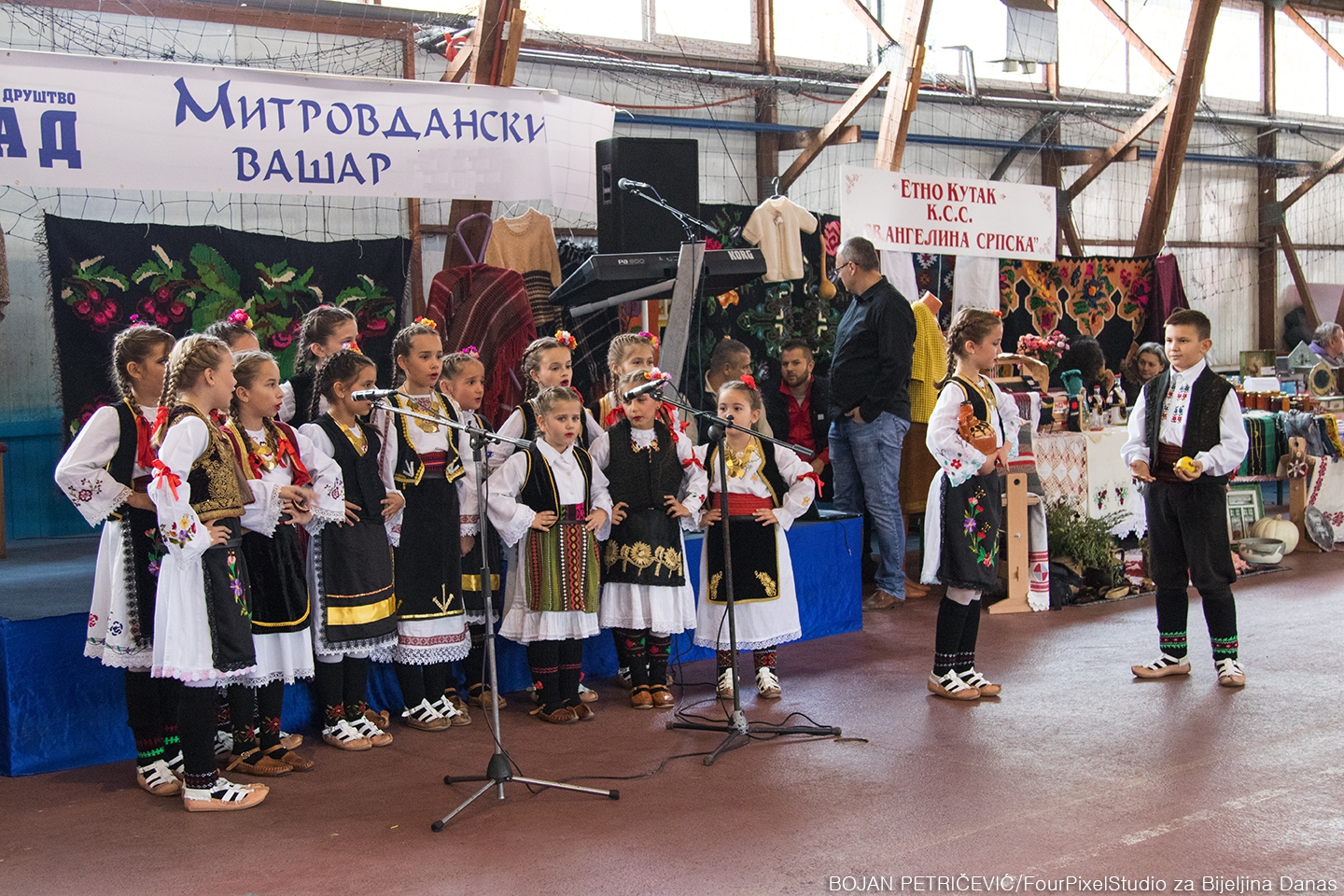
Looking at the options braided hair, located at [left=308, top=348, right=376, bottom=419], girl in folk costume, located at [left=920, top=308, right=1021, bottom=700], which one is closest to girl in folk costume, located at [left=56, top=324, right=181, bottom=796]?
braided hair, located at [left=308, top=348, right=376, bottom=419]

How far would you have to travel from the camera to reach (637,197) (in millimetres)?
4996

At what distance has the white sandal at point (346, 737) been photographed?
3771 mm

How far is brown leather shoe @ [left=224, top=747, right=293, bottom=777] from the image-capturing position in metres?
3.51

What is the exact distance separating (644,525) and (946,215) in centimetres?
336

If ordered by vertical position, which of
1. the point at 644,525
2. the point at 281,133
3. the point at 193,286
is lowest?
the point at 644,525

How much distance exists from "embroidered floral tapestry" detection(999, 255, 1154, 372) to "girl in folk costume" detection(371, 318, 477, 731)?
5341 mm

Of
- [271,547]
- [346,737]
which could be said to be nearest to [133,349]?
[271,547]

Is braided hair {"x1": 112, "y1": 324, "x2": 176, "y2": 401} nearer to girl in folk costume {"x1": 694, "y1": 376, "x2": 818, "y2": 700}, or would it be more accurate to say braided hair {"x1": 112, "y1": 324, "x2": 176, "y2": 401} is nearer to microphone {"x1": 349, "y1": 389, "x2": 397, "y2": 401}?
microphone {"x1": 349, "y1": 389, "x2": 397, "y2": 401}

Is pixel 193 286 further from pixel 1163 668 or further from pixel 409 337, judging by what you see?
pixel 1163 668

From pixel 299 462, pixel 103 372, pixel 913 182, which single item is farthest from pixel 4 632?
pixel 913 182

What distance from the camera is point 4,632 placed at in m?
3.47

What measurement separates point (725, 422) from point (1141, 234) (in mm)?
6277

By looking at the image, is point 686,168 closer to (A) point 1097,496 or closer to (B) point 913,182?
(B) point 913,182

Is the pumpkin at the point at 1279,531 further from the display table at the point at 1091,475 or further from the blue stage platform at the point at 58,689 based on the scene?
the blue stage platform at the point at 58,689
